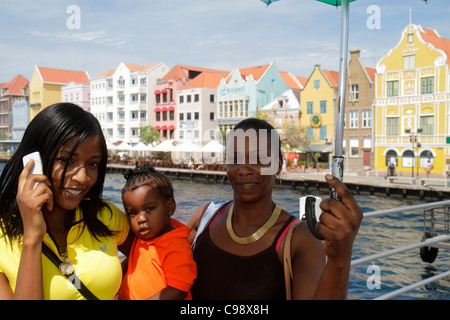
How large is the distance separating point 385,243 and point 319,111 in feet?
86.6

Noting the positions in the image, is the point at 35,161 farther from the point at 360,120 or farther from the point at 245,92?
the point at 245,92

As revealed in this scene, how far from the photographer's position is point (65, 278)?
1.77 m

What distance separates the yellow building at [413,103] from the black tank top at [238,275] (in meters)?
30.7

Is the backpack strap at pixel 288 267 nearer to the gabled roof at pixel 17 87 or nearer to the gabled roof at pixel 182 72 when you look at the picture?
the gabled roof at pixel 182 72

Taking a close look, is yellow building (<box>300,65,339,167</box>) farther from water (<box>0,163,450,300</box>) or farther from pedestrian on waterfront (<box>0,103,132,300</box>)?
pedestrian on waterfront (<box>0,103,132,300</box>)

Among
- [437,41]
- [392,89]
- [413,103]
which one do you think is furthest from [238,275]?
[437,41]

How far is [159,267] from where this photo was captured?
6.99 feet

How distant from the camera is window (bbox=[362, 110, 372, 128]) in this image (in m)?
36.6

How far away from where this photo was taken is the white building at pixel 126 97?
189 feet

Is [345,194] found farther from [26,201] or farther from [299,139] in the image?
[299,139]

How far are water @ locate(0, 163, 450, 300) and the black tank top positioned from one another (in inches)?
324

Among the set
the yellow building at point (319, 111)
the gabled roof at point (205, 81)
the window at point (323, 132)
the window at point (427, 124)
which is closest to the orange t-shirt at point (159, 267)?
the window at point (427, 124)

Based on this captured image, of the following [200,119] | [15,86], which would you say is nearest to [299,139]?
[200,119]

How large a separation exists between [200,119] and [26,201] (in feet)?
159
